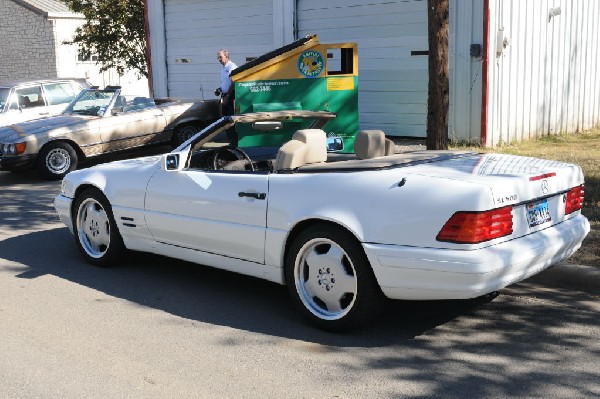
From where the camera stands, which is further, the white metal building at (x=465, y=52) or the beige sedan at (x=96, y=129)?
the white metal building at (x=465, y=52)

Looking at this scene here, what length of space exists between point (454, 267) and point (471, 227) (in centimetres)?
25

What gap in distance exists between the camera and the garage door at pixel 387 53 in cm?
1405

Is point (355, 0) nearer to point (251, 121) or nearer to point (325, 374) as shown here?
point (251, 121)

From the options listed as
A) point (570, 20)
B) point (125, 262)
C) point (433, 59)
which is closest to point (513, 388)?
point (125, 262)

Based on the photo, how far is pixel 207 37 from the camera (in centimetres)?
1831

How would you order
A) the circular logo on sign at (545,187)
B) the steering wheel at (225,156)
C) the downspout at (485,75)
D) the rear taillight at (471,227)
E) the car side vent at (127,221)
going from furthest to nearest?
the downspout at (485,75)
the car side vent at (127,221)
the steering wheel at (225,156)
the circular logo on sign at (545,187)
the rear taillight at (471,227)

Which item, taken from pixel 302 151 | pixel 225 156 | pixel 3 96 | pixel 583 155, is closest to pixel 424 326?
pixel 302 151

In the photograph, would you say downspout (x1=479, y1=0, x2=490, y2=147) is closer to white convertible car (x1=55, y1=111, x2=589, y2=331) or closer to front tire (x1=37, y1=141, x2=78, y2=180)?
front tire (x1=37, y1=141, x2=78, y2=180)

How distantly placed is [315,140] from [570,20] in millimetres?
11411

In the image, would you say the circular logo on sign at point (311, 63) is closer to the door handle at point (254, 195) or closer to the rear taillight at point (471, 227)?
the door handle at point (254, 195)

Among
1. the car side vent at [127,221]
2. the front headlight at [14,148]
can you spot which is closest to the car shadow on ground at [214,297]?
the car side vent at [127,221]

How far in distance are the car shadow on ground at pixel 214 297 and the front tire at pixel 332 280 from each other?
143 millimetres

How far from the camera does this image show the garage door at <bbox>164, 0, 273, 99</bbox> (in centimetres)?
1691

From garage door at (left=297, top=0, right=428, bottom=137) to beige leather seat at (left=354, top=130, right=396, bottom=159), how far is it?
8411 millimetres
